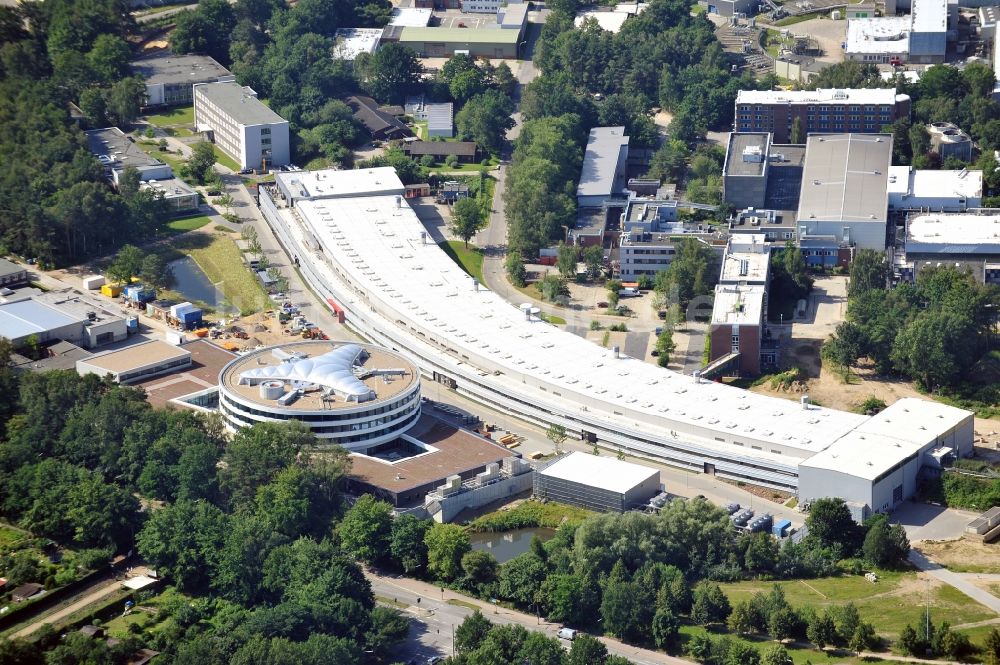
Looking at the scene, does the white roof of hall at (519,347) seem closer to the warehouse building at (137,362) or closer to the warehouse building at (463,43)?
the warehouse building at (137,362)

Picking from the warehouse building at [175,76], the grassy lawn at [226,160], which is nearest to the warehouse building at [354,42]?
the warehouse building at [175,76]

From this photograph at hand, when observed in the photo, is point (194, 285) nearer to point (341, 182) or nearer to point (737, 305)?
point (341, 182)

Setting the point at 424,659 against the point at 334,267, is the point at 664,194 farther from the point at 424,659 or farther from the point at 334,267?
the point at 424,659

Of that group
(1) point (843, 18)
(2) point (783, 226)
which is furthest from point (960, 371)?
(1) point (843, 18)

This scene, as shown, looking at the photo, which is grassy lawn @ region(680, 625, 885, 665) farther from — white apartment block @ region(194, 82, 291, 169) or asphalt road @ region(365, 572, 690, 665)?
white apartment block @ region(194, 82, 291, 169)

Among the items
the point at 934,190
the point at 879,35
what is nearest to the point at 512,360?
the point at 934,190
